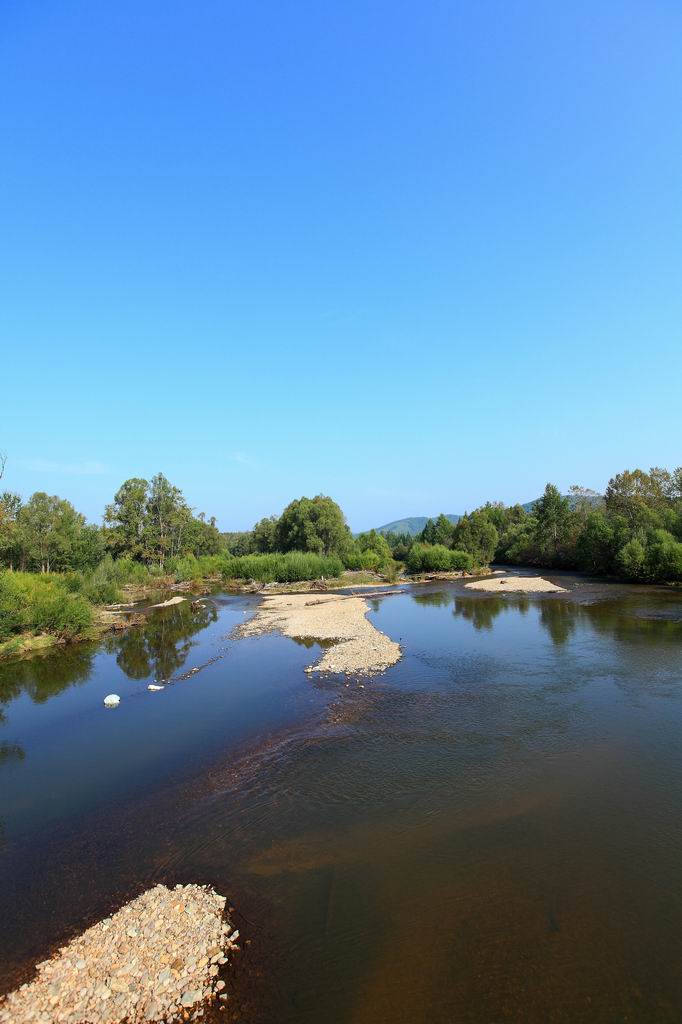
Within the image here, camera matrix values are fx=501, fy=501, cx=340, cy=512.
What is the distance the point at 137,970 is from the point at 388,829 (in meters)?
5.02

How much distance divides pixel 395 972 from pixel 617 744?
939 cm

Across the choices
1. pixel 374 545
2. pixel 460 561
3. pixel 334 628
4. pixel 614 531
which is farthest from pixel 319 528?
pixel 334 628

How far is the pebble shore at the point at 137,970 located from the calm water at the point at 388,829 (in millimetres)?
478

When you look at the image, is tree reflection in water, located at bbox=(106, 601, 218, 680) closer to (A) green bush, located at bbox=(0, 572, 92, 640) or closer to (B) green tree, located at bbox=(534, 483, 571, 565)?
(A) green bush, located at bbox=(0, 572, 92, 640)

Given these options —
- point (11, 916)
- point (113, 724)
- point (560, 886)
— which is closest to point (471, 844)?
point (560, 886)

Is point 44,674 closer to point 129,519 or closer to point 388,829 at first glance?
point 388,829

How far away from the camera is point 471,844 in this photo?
9547mm

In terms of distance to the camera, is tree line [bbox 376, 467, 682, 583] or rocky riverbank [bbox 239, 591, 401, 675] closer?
rocky riverbank [bbox 239, 591, 401, 675]

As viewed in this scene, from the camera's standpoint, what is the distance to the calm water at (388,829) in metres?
6.84

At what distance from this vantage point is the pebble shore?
20.5ft

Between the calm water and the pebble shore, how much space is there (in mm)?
478

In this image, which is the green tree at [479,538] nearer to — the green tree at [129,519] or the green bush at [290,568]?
the green bush at [290,568]

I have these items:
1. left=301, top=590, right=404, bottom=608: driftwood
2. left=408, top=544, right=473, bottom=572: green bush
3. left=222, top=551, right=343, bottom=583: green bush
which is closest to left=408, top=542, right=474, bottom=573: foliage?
left=408, top=544, right=473, bottom=572: green bush

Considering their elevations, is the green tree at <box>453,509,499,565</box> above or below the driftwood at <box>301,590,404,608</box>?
above
